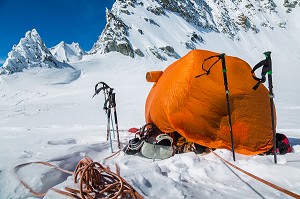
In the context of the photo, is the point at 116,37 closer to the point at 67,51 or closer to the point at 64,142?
the point at 64,142

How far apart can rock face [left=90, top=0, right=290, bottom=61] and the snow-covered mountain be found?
78163 mm

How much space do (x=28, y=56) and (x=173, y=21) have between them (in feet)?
114

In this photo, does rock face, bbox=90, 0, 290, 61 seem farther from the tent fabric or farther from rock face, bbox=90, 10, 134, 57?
the tent fabric

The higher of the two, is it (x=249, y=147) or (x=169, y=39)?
(x=169, y=39)

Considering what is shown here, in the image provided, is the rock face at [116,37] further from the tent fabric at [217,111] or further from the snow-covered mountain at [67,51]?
the snow-covered mountain at [67,51]

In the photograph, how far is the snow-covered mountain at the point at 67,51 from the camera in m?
133

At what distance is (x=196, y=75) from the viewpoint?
15.1ft

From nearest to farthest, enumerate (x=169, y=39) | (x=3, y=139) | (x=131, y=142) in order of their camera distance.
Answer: (x=131, y=142) < (x=3, y=139) < (x=169, y=39)

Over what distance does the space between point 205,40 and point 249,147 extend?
54369 millimetres

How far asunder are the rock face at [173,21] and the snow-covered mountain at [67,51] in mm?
78163

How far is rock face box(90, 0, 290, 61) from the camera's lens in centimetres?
4359

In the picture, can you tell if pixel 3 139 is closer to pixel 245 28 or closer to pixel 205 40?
pixel 205 40

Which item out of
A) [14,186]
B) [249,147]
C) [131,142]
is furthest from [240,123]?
[14,186]

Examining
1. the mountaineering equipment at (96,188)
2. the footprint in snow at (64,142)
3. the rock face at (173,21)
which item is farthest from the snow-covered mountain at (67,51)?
the mountaineering equipment at (96,188)
